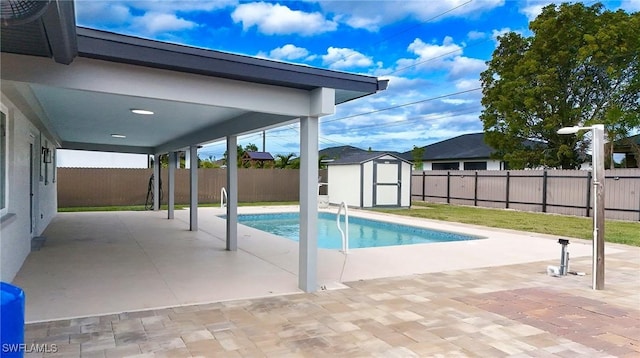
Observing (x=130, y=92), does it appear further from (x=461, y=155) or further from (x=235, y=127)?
(x=461, y=155)

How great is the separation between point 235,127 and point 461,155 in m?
25.1

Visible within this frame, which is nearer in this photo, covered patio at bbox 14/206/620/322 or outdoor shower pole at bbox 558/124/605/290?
covered patio at bbox 14/206/620/322

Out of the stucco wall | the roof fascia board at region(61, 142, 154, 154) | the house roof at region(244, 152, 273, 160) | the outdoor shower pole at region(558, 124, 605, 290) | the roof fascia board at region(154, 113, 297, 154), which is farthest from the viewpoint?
the house roof at region(244, 152, 273, 160)

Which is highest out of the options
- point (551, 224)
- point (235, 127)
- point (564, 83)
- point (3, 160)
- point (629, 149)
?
point (564, 83)

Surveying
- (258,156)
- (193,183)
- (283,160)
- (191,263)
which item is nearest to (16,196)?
(191,263)

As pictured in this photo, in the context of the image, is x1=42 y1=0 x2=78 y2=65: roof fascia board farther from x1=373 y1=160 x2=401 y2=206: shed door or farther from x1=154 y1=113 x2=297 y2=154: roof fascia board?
x1=373 y1=160 x2=401 y2=206: shed door

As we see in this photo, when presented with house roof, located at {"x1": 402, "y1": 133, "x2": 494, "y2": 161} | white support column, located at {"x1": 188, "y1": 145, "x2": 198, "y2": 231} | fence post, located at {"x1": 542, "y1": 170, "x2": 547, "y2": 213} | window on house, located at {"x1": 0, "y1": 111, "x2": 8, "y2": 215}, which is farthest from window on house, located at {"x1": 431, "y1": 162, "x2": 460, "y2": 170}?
window on house, located at {"x1": 0, "y1": 111, "x2": 8, "y2": 215}

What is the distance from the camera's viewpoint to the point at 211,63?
14.3 feet

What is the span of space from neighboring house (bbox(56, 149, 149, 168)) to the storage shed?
33.4ft

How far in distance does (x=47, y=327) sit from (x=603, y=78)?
862 inches

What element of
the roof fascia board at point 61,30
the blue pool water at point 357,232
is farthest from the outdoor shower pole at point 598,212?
the roof fascia board at point 61,30

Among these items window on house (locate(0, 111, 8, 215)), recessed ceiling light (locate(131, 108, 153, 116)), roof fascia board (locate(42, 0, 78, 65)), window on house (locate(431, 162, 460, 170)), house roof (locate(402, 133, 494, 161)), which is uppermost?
house roof (locate(402, 133, 494, 161))

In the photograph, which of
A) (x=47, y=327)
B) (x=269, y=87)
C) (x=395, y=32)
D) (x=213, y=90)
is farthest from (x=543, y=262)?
(x=395, y=32)

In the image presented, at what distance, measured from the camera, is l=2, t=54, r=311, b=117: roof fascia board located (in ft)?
12.5
